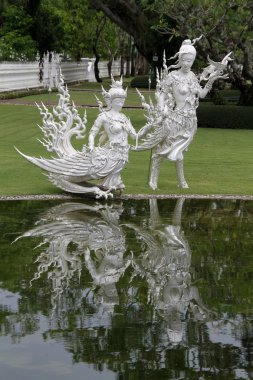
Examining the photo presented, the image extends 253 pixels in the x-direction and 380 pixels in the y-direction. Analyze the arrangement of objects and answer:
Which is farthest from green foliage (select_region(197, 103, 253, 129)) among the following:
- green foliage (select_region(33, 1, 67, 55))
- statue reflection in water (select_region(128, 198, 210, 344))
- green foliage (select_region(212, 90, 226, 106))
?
green foliage (select_region(33, 1, 67, 55))

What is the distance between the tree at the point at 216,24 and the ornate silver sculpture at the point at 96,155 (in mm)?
12320

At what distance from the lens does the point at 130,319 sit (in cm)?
891

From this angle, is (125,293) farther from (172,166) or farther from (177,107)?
(172,166)

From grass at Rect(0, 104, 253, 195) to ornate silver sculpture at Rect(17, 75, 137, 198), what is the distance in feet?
3.02

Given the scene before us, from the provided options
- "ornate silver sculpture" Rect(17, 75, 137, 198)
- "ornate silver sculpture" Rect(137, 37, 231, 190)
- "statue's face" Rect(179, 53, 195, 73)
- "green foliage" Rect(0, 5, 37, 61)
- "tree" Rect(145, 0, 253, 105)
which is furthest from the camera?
"green foliage" Rect(0, 5, 37, 61)

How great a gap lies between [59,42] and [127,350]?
5241 centimetres

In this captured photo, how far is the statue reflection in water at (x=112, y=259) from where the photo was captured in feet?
30.8

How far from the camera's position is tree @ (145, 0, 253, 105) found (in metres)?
28.3

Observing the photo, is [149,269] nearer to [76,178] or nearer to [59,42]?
[76,178]

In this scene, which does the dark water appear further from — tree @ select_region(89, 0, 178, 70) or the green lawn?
the green lawn

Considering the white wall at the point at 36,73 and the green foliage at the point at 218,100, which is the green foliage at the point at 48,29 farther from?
the green foliage at the point at 218,100

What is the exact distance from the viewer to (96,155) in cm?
1595

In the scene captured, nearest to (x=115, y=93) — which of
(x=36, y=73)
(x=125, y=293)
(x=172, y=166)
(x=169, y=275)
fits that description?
(x=172, y=166)

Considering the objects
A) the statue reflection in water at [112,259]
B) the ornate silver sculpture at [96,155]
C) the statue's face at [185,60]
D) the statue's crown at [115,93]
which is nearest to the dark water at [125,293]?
the statue reflection in water at [112,259]
